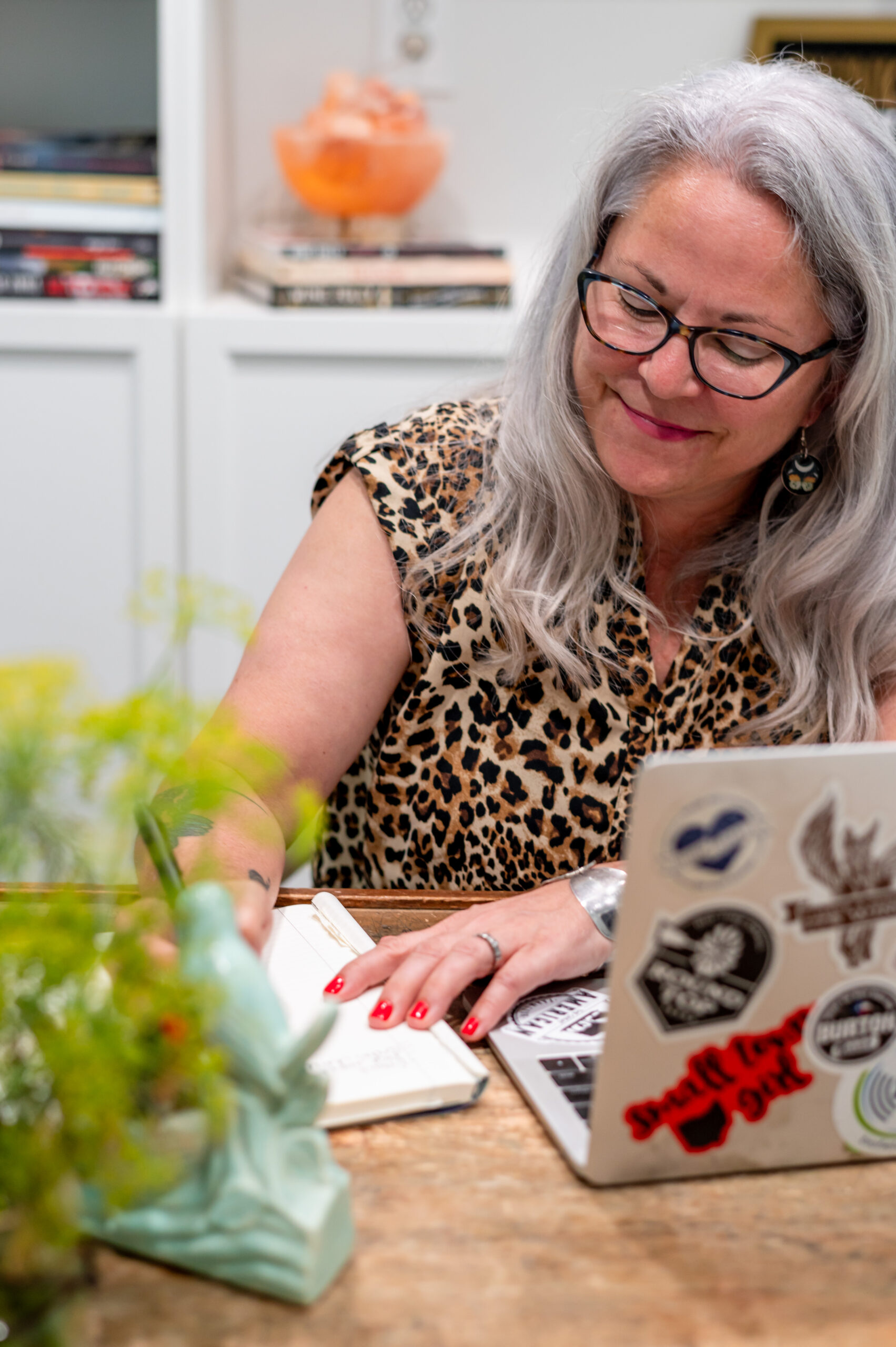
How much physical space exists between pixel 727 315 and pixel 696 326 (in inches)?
1.2

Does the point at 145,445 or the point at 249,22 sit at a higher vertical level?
the point at 249,22

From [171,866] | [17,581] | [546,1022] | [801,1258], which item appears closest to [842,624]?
[546,1022]

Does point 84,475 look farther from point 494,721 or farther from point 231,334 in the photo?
point 494,721

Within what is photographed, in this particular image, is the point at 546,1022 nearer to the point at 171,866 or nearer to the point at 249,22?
the point at 171,866

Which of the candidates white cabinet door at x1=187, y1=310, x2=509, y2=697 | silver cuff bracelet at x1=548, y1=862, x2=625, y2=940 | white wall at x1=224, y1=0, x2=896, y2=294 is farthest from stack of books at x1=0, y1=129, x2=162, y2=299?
silver cuff bracelet at x1=548, y1=862, x2=625, y2=940

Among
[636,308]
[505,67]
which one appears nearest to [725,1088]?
[636,308]

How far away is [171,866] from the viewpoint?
0.69 meters

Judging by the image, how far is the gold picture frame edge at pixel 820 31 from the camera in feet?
7.20

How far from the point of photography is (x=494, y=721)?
52.2 inches

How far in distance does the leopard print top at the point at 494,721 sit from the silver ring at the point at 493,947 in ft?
1.13

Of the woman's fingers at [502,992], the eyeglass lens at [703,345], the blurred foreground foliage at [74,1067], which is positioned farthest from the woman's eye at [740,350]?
the blurred foreground foliage at [74,1067]

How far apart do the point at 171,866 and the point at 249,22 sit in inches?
75.6

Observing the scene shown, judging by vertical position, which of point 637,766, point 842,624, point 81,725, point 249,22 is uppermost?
point 249,22

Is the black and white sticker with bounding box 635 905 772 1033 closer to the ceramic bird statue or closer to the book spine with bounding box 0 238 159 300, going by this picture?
the ceramic bird statue
